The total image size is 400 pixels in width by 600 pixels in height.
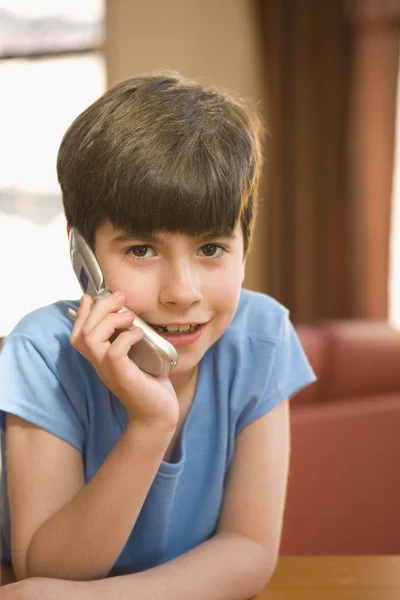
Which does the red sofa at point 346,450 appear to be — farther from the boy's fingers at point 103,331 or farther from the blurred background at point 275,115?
the blurred background at point 275,115

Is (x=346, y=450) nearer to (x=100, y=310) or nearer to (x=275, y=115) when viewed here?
(x=100, y=310)

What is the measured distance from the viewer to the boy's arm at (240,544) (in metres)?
0.79

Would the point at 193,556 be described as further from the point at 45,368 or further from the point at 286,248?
the point at 286,248

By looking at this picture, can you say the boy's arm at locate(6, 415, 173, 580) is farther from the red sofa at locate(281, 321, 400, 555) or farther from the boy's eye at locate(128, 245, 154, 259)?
the red sofa at locate(281, 321, 400, 555)

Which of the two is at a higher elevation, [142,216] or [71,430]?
[142,216]

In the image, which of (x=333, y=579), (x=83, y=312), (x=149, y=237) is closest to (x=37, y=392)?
(x=83, y=312)

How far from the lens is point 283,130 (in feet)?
14.6

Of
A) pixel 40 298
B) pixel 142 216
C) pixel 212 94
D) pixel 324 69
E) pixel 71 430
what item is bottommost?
pixel 40 298

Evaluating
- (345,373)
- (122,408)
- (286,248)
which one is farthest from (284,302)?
(122,408)

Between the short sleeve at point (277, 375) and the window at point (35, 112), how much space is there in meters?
3.69

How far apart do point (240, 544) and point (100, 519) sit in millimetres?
180

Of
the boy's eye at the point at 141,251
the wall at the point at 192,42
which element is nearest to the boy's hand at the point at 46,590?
the boy's eye at the point at 141,251

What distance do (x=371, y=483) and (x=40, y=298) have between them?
3452 millimetres

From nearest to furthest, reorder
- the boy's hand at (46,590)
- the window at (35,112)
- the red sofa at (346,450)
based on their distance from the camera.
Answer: the boy's hand at (46,590)
the red sofa at (346,450)
the window at (35,112)
